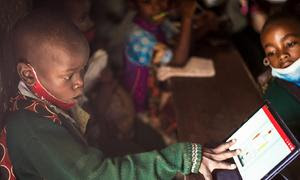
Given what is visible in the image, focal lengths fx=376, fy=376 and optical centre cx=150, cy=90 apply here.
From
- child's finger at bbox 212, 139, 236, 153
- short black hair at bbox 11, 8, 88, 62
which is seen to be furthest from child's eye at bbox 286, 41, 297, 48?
short black hair at bbox 11, 8, 88, 62

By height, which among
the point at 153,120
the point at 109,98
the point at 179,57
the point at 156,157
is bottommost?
the point at 153,120

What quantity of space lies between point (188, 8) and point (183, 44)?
0.15 meters

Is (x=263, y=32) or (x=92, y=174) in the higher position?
(x=263, y=32)

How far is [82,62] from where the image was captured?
872 millimetres

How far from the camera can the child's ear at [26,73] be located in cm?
85

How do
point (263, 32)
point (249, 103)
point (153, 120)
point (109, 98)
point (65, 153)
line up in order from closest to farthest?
point (65, 153), point (263, 32), point (249, 103), point (109, 98), point (153, 120)

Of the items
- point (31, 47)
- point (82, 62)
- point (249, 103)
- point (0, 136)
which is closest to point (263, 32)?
point (249, 103)

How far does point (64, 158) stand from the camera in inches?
31.8

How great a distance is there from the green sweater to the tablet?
0.44ft

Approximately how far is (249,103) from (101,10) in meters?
0.74

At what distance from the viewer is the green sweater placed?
2.65 feet

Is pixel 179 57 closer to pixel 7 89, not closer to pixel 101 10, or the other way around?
pixel 101 10

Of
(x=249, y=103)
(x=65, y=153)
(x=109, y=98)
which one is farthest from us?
(x=109, y=98)

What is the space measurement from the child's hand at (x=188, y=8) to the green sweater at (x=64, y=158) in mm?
762
